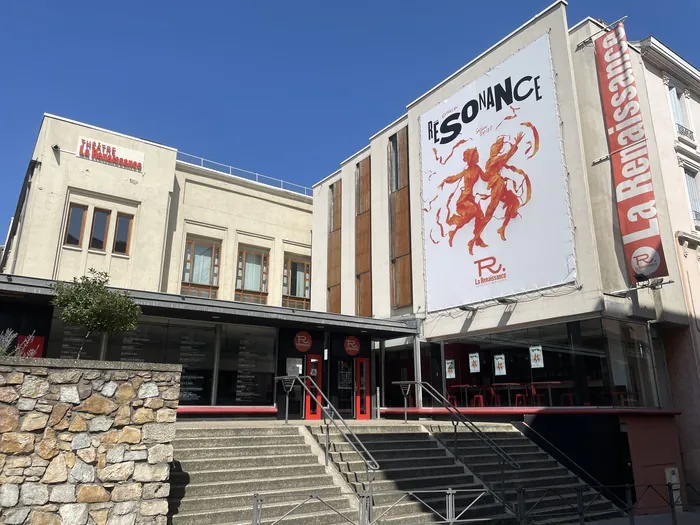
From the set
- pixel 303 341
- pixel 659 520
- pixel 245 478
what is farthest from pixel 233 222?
pixel 659 520

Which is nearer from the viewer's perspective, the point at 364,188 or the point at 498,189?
the point at 498,189

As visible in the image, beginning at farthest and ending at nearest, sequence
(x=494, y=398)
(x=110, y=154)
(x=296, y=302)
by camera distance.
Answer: (x=296, y=302)
(x=110, y=154)
(x=494, y=398)

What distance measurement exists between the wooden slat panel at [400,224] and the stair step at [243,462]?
11154mm

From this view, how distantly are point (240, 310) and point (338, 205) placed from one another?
10634 millimetres

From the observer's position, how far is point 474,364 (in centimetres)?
1669

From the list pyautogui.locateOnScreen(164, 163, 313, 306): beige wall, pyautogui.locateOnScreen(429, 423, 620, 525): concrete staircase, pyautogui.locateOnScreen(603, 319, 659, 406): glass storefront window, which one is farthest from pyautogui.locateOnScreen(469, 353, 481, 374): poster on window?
pyautogui.locateOnScreen(164, 163, 313, 306): beige wall

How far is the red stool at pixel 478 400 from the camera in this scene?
1611cm

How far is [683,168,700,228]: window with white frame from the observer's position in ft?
55.1

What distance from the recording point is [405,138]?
21359mm

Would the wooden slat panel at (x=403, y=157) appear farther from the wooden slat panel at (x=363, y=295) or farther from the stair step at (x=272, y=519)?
the stair step at (x=272, y=519)

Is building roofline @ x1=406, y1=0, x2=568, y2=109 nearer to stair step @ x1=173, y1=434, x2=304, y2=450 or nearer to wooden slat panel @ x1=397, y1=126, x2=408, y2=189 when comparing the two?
wooden slat panel @ x1=397, y1=126, x2=408, y2=189

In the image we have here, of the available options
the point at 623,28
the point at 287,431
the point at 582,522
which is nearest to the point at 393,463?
the point at 287,431

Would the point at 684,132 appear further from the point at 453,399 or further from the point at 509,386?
the point at 453,399

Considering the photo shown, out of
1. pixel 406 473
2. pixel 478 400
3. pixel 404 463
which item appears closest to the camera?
pixel 406 473
